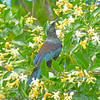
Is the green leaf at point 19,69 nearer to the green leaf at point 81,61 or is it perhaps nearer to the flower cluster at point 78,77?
the flower cluster at point 78,77

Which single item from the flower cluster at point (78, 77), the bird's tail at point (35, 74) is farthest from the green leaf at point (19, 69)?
the flower cluster at point (78, 77)

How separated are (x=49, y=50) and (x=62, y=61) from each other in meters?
0.30

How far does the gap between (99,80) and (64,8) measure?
0.97 m

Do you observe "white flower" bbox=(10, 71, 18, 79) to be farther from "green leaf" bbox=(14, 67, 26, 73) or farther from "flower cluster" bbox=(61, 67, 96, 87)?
"flower cluster" bbox=(61, 67, 96, 87)

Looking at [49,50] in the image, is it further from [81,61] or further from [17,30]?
[81,61]

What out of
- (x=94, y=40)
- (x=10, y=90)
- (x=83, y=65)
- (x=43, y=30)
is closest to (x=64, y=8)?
(x=43, y=30)

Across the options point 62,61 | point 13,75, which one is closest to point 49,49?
point 62,61

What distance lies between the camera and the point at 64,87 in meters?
2.58

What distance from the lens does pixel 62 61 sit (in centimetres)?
292

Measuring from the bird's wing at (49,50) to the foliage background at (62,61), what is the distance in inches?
3.0

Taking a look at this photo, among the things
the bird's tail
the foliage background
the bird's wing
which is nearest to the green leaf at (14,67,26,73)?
the foliage background

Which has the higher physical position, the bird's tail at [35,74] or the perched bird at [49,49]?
the perched bird at [49,49]

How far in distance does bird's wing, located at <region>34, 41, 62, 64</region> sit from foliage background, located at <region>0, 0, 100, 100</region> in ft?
0.25

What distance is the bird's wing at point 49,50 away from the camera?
296 cm
